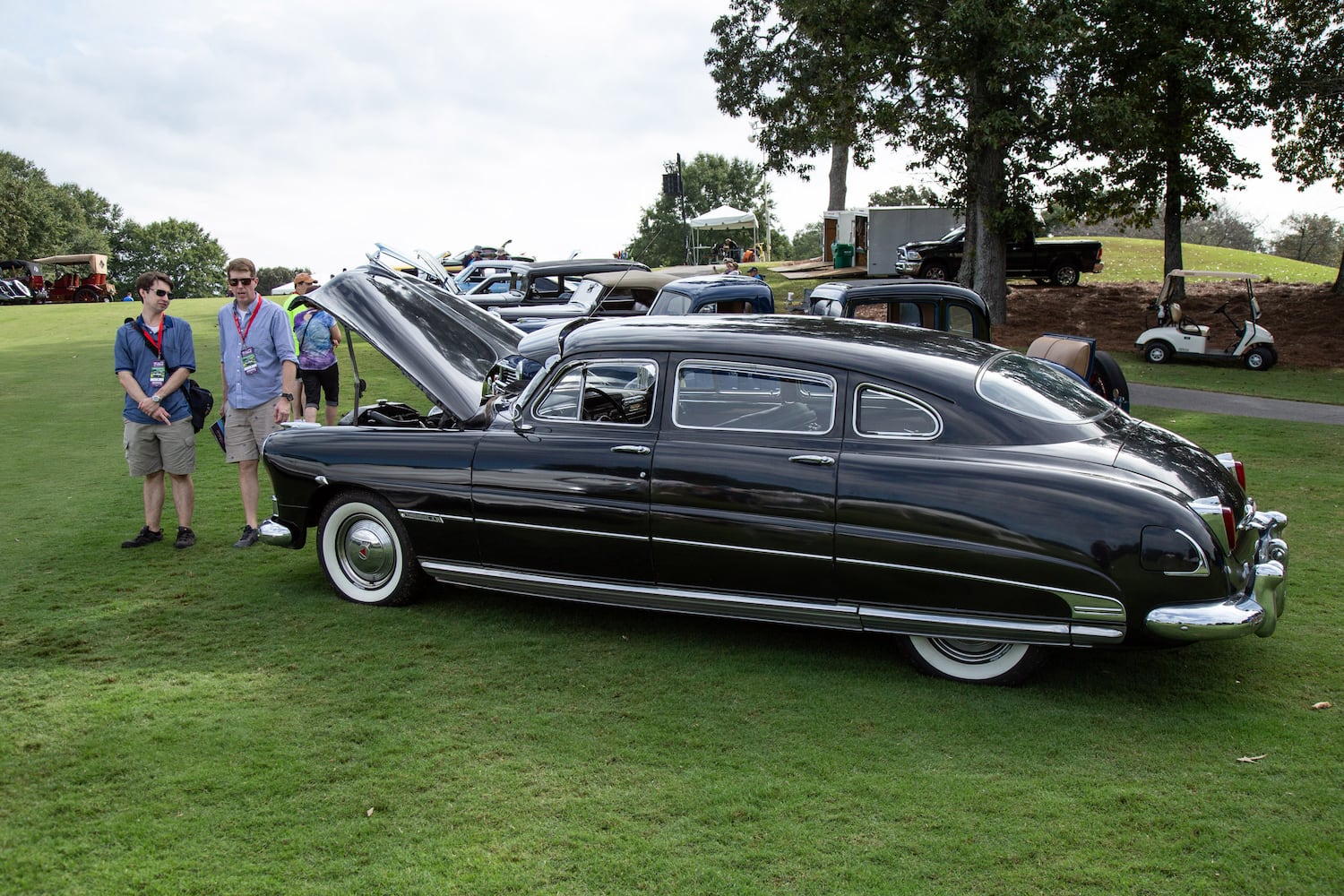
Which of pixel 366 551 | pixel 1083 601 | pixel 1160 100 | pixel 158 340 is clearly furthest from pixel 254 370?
pixel 1160 100

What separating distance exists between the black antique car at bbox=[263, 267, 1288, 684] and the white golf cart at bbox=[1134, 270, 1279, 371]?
607 inches

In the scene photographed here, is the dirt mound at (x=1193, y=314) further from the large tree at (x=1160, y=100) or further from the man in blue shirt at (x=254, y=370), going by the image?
the man in blue shirt at (x=254, y=370)

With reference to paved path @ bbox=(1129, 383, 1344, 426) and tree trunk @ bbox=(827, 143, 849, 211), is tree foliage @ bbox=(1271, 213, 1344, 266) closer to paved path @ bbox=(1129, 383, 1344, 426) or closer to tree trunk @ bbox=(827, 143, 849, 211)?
tree trunk @ bbox=(827, 143, 849, 211)

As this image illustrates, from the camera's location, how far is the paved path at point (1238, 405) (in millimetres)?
13055

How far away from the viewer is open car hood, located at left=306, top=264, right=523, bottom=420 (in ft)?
21.3

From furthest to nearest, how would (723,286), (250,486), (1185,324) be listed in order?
(1185,324) → (723,286) → (250,486)

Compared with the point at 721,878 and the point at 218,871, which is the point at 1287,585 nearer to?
the point at 721,878

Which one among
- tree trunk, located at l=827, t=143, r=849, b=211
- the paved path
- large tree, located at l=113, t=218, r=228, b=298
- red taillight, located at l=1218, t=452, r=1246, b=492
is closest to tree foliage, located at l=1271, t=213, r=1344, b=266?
tree trunk, located at l=827, t=143, r=849, b=211

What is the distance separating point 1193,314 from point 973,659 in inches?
870

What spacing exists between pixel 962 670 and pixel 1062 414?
1.25m

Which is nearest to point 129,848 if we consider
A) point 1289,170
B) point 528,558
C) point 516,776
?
point 516,776

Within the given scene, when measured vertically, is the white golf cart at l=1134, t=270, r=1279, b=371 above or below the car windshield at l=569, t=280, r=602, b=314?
below

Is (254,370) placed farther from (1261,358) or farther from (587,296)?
(1261,358)

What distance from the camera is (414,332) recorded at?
6.79 m
